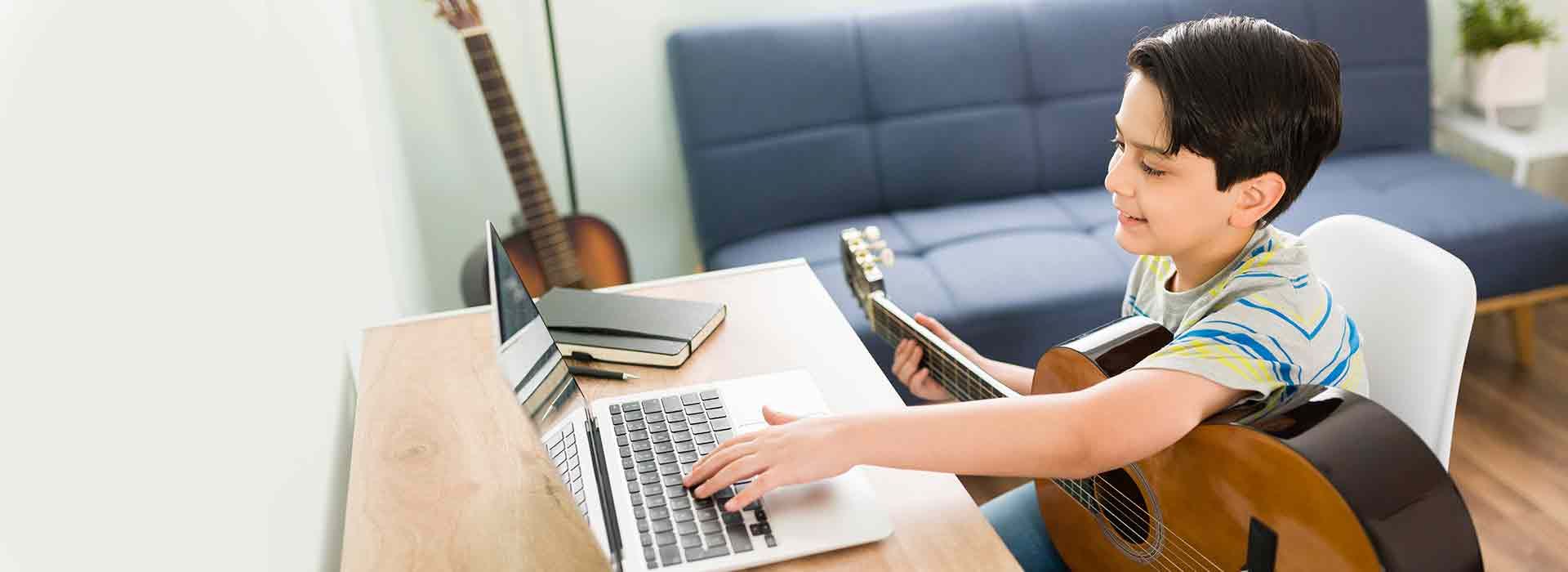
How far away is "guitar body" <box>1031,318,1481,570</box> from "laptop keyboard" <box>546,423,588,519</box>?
51 cm

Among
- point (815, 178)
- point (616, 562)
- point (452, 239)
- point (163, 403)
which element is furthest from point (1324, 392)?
point (452, 239)

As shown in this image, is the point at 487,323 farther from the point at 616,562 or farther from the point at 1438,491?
the point at 1438,491

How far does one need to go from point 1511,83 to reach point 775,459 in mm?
2501

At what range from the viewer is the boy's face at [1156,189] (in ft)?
3.75

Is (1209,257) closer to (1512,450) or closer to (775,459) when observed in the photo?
(775,459)

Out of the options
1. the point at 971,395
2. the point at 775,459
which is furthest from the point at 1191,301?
the point at 775,459

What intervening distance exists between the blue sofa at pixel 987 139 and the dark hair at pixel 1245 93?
1.19 metres

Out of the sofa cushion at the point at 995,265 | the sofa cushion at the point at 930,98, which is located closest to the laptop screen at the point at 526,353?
the sofa cushion at the point at 995,265

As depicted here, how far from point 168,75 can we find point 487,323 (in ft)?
1.94

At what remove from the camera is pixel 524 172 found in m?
2.40

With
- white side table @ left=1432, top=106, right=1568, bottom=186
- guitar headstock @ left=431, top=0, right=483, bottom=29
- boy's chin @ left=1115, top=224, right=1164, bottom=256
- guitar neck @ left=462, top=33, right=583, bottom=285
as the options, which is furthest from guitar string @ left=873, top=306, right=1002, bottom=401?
white side table @ left=1432, top=106, right=1568, bottom=186

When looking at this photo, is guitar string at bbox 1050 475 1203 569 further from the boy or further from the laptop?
the laptop

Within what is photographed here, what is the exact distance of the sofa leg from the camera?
8.15 ft

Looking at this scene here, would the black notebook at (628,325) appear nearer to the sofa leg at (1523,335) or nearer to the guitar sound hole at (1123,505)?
the guitar sound hole at (1123,505)
